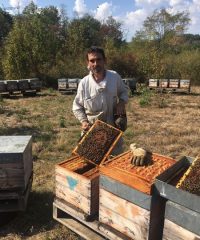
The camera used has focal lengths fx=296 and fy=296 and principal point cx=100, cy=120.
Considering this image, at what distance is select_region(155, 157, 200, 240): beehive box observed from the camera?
2396mm

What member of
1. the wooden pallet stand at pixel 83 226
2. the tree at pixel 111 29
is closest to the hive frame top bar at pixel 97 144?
the wooden pallet stand at pixel 83 226

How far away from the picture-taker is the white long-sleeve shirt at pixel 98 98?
4121 mm

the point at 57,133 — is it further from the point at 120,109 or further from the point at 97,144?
the point at 97,144

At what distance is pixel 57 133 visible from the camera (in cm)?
A: 913

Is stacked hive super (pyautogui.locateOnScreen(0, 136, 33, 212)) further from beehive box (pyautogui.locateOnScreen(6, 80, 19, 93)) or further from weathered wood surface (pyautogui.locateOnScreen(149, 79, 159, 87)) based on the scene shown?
weathered wood surface (pyautogui.locateOnScreen(149, 79, 159, 87))

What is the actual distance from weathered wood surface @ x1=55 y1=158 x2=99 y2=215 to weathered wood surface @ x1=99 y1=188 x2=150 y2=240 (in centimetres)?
18

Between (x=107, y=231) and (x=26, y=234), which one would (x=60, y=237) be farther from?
(x=107, y=231)

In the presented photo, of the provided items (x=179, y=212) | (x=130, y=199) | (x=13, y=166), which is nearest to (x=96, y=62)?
(x=13, y=166)

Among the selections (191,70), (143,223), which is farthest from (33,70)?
(143,223)

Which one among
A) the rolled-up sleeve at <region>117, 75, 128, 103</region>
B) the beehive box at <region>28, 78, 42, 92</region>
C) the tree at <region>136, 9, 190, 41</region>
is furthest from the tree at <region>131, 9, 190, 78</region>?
the rolled-up sleeve at <region>117, 75, 128, 103</region>

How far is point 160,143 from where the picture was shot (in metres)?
8.33

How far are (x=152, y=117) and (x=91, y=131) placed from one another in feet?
26.8

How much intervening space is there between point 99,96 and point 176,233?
2.15 metres

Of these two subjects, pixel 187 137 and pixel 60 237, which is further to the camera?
pixel 187 137
